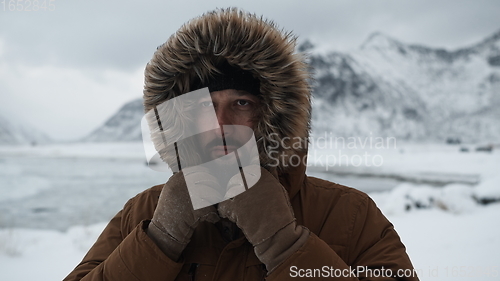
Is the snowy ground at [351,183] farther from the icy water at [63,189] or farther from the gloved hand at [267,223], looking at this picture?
the gloved hand at [267,223]

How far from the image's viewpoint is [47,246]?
3.56 meters

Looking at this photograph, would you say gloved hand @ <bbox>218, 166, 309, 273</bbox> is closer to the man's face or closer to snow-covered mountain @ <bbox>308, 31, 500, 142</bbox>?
the man's face

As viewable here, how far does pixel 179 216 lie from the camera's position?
883 mm

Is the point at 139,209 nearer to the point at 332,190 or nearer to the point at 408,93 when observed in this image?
the point at 332,190

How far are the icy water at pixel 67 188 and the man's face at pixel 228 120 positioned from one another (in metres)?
4.32

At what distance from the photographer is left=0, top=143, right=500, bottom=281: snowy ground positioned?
2959 mm

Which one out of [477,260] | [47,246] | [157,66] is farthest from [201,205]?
[47,246]

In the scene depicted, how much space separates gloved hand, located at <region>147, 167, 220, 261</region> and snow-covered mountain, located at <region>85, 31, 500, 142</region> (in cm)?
1174

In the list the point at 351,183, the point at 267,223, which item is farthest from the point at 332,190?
the point at 351,183

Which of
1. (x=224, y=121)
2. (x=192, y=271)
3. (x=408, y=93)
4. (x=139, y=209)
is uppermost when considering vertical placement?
(x=408, y=93)

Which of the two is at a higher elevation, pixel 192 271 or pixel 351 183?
pixel 192 271

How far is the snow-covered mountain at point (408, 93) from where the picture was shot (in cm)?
1545

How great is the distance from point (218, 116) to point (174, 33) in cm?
40

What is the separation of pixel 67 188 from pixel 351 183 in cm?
667
